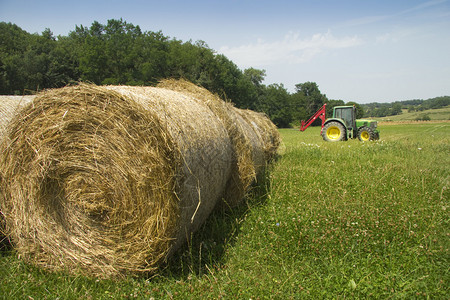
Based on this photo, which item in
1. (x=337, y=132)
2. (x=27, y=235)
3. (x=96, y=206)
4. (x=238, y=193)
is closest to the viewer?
(x=96, y=206)

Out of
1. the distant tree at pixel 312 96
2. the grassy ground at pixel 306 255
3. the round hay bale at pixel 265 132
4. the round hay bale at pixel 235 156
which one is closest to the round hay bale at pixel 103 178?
the grassy ground at pixel 306 255

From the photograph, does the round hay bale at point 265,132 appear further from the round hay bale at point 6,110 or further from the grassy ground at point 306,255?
the round hay bale at point 6,110

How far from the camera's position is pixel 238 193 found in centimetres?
439

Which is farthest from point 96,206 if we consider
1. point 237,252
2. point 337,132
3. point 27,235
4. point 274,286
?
point 337,132

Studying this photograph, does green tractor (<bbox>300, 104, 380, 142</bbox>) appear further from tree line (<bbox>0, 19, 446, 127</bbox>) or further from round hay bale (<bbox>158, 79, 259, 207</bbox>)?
tree line (<bbox>0, 19, 446, 127</bbox>)

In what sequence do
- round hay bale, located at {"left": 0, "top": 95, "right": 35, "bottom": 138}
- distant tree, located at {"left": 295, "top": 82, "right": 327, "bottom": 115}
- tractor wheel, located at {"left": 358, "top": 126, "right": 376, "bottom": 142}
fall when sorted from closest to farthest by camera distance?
round hay bale, located at {"left": 0, "top": 95, "right": 35, "bottom": 138}, tractor wheel, located at {"left": 358, "top": 126, "right": 376, "bottom": 142}, distant tree, located at {"left": 295, "top": 82, "right": 327, "bottom": 115}

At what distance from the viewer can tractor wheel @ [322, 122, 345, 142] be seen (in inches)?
599

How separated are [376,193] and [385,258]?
1623 millimetres

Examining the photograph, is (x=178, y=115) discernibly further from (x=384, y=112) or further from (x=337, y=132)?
(x=384, y=112)

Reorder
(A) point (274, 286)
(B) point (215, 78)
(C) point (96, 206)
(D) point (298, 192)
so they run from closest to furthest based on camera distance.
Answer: (A) point (274, 286) → (C) point (96, 206) → (D) point (298, 192) → (B) point (215, 78)

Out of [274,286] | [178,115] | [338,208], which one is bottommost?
[274,286]

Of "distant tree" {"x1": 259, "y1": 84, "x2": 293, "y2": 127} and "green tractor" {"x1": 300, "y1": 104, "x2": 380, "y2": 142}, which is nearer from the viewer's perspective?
"green tractor" {"x1": 300, "y1": 104, "x2": 380, "y2": 142}

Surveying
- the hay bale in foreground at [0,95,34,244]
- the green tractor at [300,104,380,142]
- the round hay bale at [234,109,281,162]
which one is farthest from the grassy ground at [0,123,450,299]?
the green tractor at [300,104,380,142]

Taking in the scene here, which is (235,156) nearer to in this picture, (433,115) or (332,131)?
(332,131)
